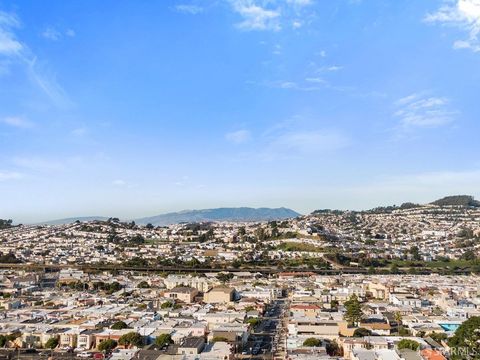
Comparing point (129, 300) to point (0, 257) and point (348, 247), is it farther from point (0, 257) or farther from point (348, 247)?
point (348, 247)

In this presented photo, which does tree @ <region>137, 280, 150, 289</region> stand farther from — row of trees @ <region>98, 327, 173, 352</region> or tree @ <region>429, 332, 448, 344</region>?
tree @ <region>429, 332, 448, 344</region>

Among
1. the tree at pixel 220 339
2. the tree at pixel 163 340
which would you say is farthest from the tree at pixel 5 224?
the tree at pixel 220 339

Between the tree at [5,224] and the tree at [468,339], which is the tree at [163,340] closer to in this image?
the tree at [468,339]

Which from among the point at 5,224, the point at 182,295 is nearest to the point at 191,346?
the point at 182,295

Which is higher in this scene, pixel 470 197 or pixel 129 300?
pixel 470 197

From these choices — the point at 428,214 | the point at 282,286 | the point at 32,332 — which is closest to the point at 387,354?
the point at 32,332
